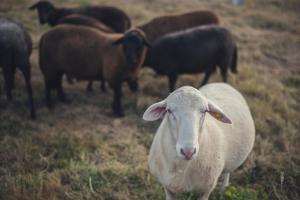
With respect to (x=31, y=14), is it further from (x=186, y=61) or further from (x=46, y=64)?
(x=186, y=61)

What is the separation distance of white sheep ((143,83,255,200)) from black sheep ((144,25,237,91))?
98.1 inches

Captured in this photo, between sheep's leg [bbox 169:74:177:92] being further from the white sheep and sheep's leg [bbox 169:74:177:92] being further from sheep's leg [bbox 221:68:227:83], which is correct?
the white sheep

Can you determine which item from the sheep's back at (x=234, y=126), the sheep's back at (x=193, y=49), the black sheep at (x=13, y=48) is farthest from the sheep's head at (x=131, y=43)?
the sheep's back at (x=234, y=126)

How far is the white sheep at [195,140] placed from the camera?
290 centimetres

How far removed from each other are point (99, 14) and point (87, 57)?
8.74ft

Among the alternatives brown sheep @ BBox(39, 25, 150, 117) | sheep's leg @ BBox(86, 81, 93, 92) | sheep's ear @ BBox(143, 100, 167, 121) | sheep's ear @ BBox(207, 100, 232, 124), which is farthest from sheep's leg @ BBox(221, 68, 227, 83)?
sheep's ear @ BBox(143, 100, 167, 121)

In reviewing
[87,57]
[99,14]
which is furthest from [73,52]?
[99,14]

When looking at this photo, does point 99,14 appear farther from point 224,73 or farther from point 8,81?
point 224,73

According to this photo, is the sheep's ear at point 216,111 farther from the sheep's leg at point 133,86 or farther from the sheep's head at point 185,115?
the sheep's leg at point 133,86

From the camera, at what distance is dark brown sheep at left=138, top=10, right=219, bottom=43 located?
25.9 feet

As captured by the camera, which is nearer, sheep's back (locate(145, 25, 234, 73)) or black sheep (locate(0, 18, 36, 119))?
black sheep (locate(0, 18, 36, 119))

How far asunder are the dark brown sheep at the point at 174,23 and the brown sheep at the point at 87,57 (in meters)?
1.81

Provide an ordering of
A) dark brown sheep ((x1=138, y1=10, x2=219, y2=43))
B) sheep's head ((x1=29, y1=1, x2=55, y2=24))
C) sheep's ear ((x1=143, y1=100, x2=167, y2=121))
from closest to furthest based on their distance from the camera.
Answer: sheep's ear ((x1=143, y1=100, x2=167, y2=121)) → dark brown sheep ((x1=138, y1=10, x2=219, y2=43)) → sheep's head ((x1=29, y1=1, x2=55, y2=24))

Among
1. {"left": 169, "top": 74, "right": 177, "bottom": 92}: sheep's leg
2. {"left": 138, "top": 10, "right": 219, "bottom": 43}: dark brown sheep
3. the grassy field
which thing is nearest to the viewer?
the grassy field
